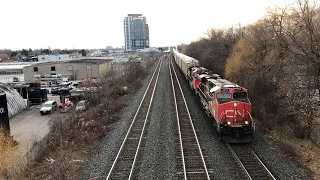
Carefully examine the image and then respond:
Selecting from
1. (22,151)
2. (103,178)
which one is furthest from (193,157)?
(22,151)

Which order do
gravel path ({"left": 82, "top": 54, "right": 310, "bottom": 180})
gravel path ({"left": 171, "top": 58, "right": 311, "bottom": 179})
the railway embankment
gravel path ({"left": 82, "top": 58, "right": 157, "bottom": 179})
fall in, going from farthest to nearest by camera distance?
the railway embankment < gravel path ({"left": 82, "top": 58, "right": 157, "bottom": 179}) < gravel path ({"left": 82, "top": 54, "right": 310, "bottom": 180}) < gravel path ({"left": 171, "top": 58, "right": 311, "bottom": 179})

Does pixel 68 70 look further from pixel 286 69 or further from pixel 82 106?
pixel 286 69

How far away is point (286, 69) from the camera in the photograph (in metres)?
19.1

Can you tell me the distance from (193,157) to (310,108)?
24.6 ft

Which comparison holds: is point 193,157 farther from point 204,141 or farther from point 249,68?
point 249,68

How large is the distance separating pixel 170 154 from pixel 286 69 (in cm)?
921

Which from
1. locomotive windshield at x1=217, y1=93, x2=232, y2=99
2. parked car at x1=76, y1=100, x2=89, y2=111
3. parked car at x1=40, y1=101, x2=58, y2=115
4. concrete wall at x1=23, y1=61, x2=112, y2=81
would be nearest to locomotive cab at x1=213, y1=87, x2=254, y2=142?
locomotive windshield at x1=217, y1=93, x2=232, y2=99

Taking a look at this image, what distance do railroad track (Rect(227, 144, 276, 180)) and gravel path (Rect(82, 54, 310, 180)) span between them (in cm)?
30

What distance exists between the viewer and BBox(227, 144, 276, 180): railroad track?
1314 cm

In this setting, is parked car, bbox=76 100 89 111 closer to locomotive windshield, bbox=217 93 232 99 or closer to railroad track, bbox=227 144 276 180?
locomotive windshield, bbox=217 93 232 99

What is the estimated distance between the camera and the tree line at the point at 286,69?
55.8 feet

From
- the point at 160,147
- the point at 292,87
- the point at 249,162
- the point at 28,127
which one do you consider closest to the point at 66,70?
the point at 28,127

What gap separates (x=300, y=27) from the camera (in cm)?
1872

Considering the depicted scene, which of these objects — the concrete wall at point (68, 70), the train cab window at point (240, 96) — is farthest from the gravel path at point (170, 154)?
the concrete wall at point (68, 70)
